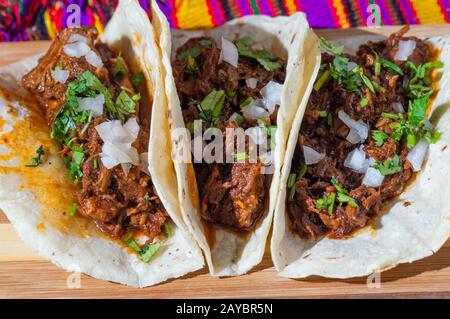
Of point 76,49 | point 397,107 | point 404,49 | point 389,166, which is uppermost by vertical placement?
point 76,49

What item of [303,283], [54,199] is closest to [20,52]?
[54,199]

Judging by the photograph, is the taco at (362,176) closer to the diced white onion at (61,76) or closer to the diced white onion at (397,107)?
the diced white onion at (397,107)

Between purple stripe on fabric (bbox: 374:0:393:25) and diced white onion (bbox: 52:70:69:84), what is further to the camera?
purple stripe on fabric (bbox: 374:0:393:25)

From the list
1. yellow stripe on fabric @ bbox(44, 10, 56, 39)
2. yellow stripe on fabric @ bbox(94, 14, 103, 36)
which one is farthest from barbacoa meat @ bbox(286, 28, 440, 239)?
yellow stripe on fabric @ bbox(44, 10, 56, 39)

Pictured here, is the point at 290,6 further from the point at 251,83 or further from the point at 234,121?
the point at 234,121

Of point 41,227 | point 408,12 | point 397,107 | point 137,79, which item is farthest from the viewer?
point 408,12

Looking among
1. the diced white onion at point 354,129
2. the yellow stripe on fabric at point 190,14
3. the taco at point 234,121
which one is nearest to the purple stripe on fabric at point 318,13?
the yellow stripe on fabric at point 190,14

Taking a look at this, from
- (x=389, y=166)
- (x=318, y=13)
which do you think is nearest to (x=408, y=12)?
(x=318, y=13)

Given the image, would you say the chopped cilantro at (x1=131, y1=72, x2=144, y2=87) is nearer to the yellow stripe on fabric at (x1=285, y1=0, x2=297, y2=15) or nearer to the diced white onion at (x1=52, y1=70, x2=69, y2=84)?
the diced white onion at (x1=52, y1=70, x2=69, y2=84)
